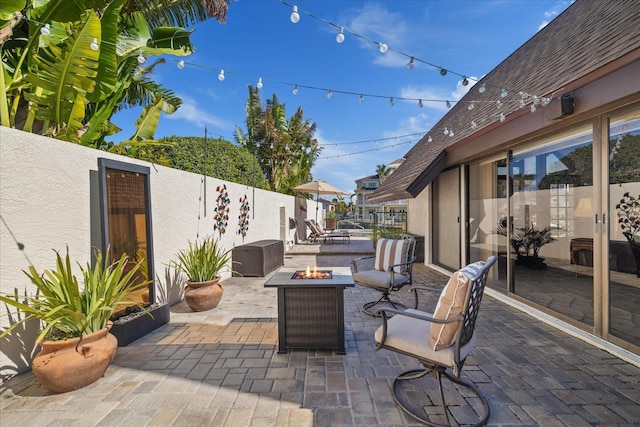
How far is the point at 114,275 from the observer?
306 cm

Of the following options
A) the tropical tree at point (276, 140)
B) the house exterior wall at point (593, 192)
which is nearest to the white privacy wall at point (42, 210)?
the house exterior wall at point (593, 192)

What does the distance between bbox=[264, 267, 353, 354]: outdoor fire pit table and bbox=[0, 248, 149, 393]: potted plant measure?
4.99 ft

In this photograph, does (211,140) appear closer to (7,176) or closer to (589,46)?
(7,176)

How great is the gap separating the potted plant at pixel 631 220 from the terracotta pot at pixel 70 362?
19.0 feet

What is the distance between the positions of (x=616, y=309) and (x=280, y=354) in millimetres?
3970

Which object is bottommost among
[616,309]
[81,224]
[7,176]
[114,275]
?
[616,309]

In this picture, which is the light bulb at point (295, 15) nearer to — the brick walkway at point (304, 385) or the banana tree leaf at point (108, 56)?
the banana tree leaf at point (108, 56)

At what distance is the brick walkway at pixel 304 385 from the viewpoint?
2.29 metres

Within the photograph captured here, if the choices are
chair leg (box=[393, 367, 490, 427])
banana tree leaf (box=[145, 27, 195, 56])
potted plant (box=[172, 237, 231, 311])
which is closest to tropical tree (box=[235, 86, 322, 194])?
banana tree leaf (box=[145, 27, 195, 56])

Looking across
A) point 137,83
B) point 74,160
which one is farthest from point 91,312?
point 137,83

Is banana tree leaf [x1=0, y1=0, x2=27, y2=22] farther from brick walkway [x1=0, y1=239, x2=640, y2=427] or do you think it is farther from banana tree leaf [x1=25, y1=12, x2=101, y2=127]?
brick walkway [x1=0, y1=239, x2=640, y2=427]

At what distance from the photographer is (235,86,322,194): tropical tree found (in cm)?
1643

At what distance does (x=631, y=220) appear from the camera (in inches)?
135

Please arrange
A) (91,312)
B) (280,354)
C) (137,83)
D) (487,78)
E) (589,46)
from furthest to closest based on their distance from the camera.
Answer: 1. (487,78)
2. (137,83)
3. (589,46)
4. (280,354)
5. (91,312)
